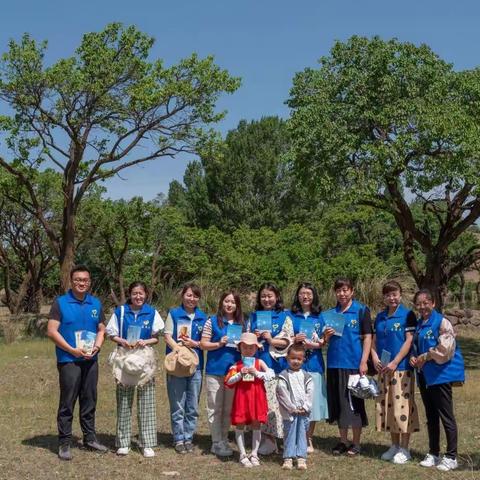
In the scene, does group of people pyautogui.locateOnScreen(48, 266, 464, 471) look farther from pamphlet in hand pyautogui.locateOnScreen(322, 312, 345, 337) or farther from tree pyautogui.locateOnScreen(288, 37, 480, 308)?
tree pyautogui.locateOnScreen(288, 37, 480, 308)

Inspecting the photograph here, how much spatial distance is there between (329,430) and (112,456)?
2.49m

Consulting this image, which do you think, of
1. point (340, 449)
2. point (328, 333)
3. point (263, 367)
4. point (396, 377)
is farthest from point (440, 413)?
point (263, 367)

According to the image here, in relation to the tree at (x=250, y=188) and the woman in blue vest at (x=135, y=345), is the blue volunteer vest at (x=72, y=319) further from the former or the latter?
the tree at (x=250, y=188)

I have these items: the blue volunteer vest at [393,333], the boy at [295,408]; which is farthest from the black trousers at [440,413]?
the boy at [295,408]

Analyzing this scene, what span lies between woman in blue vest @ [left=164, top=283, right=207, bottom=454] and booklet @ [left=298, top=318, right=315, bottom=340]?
94 centimetres

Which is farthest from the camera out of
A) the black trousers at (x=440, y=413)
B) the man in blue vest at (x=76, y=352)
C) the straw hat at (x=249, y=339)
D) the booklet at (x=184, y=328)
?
the booklet at (x=184, y=328)

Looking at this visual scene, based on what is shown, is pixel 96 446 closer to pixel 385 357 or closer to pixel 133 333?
pixel 133 333

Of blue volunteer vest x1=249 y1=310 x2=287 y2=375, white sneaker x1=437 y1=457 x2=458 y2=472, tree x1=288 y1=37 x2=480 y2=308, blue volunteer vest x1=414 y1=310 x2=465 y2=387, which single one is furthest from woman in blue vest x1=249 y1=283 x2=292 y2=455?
tree x1=288 y1=37 x2=480 y2=308

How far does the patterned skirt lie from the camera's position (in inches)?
246

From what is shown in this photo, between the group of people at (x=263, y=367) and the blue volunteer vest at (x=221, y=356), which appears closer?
the group of people at (x=263, y=367)

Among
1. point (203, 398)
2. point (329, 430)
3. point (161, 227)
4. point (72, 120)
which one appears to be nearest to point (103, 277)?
point (161, 227)

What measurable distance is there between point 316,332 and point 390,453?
1269mm

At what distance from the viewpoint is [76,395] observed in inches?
257

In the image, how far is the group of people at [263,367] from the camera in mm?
6207
